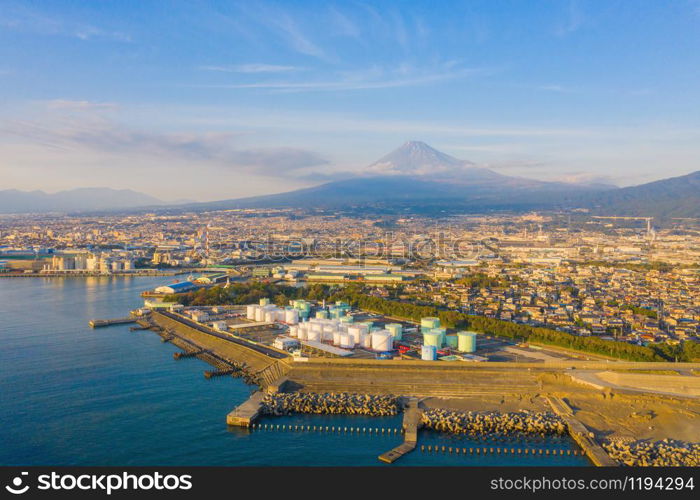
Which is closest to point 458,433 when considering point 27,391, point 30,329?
point 27,391

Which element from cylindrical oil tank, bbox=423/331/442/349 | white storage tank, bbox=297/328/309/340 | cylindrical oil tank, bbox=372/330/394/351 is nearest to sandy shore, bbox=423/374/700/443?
cylindrical oil tank, bbox=423/331/442/349

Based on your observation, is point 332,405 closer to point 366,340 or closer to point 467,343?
point 366,340

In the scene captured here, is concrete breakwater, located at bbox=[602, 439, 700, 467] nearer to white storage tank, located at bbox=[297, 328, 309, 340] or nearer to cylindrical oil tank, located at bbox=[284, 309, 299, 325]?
white storage tank, located at bbox=[297, 328, 309, 340]

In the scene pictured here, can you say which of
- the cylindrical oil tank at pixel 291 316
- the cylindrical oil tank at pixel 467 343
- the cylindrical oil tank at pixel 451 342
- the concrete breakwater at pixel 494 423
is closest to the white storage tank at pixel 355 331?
the cylindrical oil tank at pixel 451 342

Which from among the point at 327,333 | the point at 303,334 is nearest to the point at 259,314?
the point at 303,334

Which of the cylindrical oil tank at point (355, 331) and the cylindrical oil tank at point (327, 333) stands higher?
the cylindrical oil tank at point (355, 331)

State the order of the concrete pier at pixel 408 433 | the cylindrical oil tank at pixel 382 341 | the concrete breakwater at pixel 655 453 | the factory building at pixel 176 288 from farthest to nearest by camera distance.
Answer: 1. the factory building at pixel 176 288
2. the cylindrical oil tank at pixel 382 341
3. the concrete pier at pixel 408 433
4. the concrete breakwater at pixel 655 453

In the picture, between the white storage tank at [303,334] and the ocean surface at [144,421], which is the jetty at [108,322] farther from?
the white storage tank at [303,334]

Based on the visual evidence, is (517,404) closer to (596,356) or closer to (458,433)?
(458,433)
